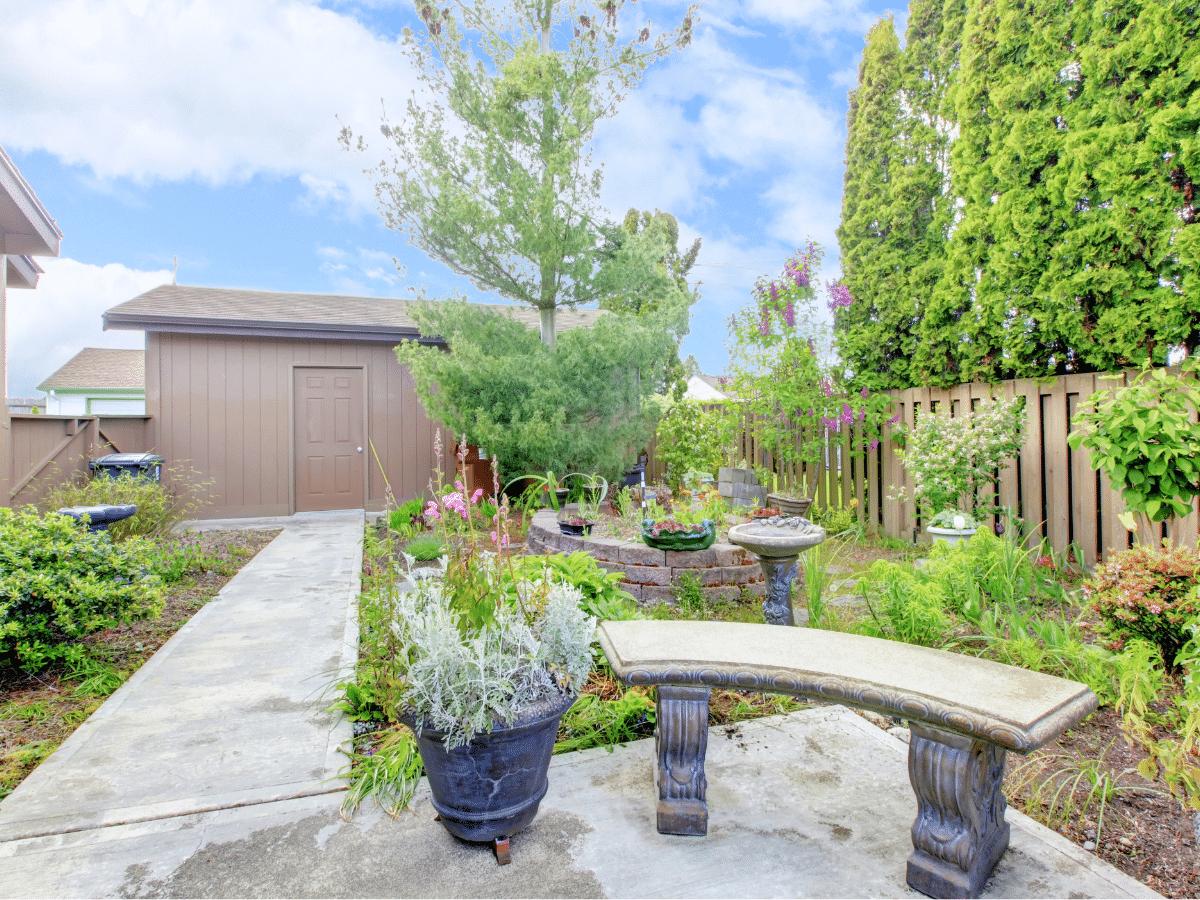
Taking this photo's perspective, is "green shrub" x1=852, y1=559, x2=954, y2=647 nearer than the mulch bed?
No

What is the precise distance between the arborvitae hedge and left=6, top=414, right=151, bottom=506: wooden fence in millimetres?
8101

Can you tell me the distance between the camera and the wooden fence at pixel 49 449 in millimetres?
6020

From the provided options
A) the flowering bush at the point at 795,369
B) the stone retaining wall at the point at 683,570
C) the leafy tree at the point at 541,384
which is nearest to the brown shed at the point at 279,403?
the leafy tree at the point at 541,384

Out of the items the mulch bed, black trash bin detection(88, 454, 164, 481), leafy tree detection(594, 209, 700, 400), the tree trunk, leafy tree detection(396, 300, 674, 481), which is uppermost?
leafy tree detection(594, 209, 700, 400)

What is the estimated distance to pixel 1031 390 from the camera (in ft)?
16.4

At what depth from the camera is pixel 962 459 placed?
5027mm

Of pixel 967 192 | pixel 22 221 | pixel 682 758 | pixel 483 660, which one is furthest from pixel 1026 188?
pixel 22 221

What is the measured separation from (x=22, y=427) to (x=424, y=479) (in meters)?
4.30

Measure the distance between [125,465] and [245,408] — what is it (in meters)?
1.86

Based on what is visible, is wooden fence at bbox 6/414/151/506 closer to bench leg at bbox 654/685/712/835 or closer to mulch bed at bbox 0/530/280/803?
mulch bed at bbox 0/530/280/803

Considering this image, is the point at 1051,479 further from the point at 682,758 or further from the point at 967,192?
the point at 682,758

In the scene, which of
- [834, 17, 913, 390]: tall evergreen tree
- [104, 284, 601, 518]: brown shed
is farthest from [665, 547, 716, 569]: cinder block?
[104, 284, 601, 518]: brown shed

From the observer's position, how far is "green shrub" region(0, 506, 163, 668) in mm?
2850

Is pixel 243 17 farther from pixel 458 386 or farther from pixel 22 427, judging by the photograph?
pixel 22 427
